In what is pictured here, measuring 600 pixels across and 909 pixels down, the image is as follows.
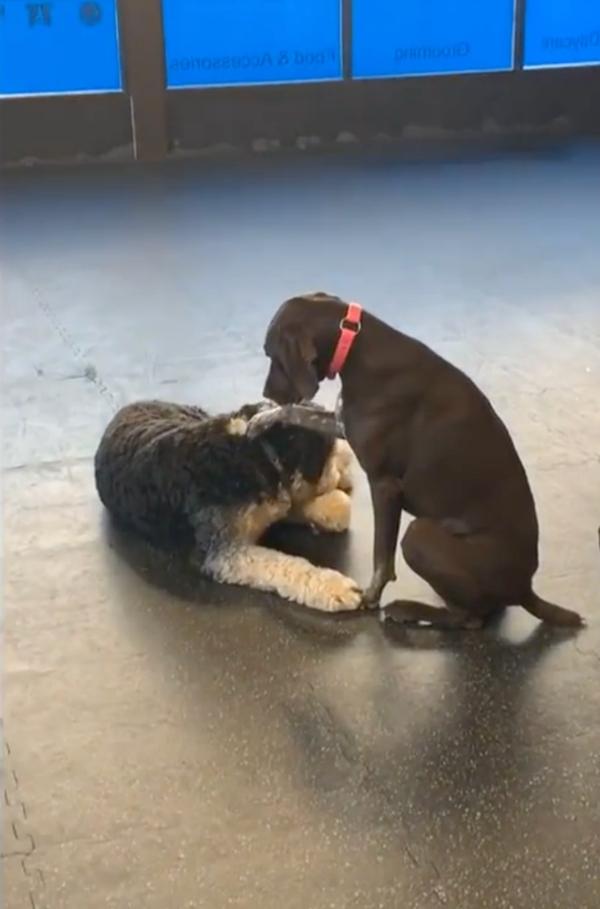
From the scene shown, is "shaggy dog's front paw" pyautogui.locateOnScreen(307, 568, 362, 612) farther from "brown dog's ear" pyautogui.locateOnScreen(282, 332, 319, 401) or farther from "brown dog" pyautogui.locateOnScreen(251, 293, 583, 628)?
"brown dog's ear" pyautogui.locateOnScreen(282, 332, 319, 401)

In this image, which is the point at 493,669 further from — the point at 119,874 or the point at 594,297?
the point at 594,297

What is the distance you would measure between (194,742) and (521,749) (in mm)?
633

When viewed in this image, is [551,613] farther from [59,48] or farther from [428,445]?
[59,48]

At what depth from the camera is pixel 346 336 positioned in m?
2.66

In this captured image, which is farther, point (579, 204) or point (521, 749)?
point (579, 204)

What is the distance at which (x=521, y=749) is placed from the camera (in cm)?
243

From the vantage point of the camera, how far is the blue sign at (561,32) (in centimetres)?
777

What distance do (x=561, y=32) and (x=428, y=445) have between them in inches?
233

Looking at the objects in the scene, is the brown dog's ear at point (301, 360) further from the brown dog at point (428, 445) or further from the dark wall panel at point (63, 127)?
the dark wall panel at point (63, 127)

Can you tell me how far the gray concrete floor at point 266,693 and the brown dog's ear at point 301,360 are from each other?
1.83 feet

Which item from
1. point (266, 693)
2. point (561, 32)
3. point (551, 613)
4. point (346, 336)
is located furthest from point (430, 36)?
point (266, 693)

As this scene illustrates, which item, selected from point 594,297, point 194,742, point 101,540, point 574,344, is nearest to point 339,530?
point 101,540

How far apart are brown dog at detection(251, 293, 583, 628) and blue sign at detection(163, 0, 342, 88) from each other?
5147mm

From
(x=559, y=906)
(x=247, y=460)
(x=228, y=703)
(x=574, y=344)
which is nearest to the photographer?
(x=559, y=906)
